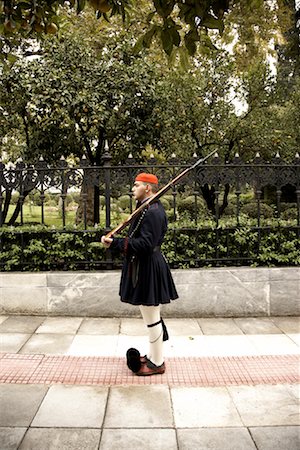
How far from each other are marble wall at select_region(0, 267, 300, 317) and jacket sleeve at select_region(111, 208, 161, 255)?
2.21 metres

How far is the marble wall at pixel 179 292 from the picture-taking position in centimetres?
629

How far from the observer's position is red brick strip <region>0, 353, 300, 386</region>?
167 inches

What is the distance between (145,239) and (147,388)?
150 centimetres

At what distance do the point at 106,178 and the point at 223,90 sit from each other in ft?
19.3

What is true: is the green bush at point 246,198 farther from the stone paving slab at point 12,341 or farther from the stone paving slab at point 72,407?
the stone paving slab at point 72,407

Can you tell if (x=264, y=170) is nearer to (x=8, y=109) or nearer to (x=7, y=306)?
(x=7, y=306)

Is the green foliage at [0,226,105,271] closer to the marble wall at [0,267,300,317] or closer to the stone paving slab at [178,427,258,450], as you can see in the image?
the marble wall at [0,267,300,317]

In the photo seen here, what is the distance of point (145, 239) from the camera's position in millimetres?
4117

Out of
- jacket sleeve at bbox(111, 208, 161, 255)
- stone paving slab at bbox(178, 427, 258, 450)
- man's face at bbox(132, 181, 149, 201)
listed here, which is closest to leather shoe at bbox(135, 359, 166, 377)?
stone paving slab at bbox(178, 427, 258, 450)

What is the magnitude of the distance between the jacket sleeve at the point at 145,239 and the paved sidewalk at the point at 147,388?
1.39 metres

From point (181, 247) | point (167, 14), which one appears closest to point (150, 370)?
point (181, 247)

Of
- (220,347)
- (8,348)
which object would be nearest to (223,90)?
(220,347)

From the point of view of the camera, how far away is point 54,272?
21.1ft

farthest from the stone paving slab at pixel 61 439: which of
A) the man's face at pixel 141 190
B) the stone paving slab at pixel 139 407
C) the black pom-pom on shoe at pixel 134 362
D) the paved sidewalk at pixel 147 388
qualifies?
the man's face at pixel 141 190
